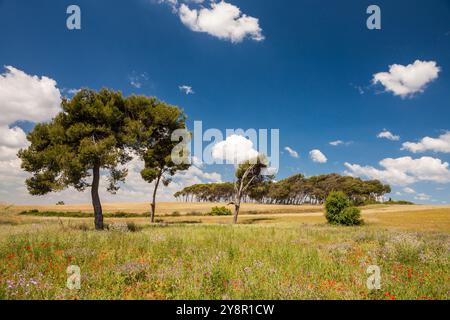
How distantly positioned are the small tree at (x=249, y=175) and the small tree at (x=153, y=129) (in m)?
15.4

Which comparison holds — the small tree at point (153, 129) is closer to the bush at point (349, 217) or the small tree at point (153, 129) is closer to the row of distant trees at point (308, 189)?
the bush at point (349, 217)

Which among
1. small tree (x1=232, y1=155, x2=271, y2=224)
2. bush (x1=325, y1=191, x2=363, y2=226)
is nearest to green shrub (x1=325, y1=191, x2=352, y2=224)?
bush (x1=325, y1=191, x2=363, y2=226)

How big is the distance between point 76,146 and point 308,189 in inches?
5107

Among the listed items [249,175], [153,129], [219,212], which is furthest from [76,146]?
[219,212]

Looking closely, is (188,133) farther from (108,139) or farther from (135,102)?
(108,139)

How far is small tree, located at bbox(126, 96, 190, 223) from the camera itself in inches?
874

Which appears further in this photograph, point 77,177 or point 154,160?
point 154,160

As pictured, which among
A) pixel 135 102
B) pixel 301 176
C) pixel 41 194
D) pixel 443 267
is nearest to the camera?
pixel 443 267

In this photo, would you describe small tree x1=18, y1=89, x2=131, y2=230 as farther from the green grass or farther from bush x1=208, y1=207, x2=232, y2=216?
bush x1=208, y1=207, x2=232, y2=216

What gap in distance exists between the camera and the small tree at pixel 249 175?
4269 centimetres

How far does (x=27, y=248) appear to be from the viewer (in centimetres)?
852
